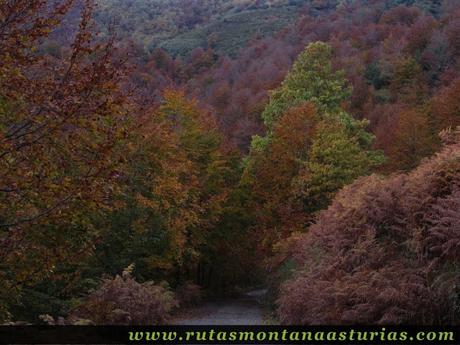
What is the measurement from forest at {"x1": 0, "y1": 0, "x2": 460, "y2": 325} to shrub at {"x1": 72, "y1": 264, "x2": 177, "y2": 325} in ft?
0.17

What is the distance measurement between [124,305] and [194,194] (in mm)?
11432

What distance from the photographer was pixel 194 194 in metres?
27.8

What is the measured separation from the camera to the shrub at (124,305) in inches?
624

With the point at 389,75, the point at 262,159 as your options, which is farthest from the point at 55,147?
the point at 389,75

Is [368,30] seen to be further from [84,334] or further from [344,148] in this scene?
[84,334]

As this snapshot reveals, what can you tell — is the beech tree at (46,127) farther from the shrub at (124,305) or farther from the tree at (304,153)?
the tree at (304,153)

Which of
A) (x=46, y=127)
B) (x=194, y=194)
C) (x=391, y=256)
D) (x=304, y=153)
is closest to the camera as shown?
(x=46, y=127)

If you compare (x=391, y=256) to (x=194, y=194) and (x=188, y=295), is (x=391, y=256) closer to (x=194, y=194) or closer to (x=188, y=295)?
(x=194, y=194)

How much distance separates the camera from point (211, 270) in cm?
4050

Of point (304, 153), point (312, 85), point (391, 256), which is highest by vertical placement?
point (312, 85)

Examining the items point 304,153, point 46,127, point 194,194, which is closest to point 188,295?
point 194,194

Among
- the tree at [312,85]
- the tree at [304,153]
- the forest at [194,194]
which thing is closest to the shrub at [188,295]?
the forest at [194,194]

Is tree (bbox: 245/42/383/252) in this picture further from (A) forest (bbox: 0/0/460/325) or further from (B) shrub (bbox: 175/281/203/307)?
(B) shrub (bbox: 175/281/203/307)

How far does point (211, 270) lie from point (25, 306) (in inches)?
989
